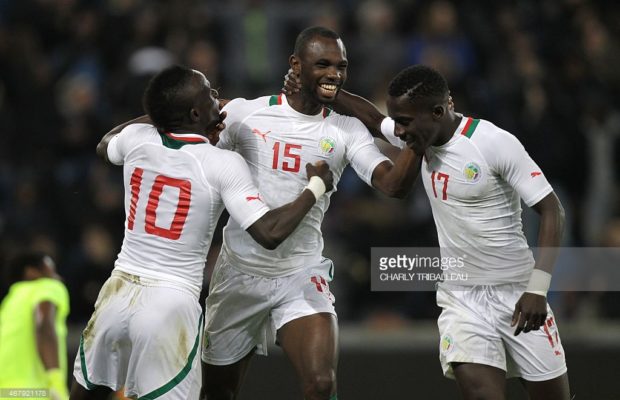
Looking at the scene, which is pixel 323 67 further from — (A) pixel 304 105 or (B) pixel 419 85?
(B) pixel 419 85

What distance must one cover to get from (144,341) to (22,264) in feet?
8.46

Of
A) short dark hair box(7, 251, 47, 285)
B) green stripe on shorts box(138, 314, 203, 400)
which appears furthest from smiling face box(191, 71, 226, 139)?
short dark hair box(7, 251, 47, 285)

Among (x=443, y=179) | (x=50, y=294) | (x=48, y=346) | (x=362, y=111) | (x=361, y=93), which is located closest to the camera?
(x=443, y=179)

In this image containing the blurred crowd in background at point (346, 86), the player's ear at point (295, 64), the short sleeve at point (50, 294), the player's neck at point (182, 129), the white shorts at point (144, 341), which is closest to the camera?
the white shorts at point (144, 341)

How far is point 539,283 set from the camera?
5559 mm

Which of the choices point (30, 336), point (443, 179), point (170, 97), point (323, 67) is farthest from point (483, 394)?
point (30, 336)

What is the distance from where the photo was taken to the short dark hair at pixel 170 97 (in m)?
5.61

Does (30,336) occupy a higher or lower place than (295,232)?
lower

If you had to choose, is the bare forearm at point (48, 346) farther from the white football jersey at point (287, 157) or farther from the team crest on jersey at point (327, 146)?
the team crest on jersey at point (327, 146)

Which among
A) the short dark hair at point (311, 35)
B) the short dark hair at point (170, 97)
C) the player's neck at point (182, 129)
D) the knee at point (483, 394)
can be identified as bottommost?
the knee at point (483, 394)

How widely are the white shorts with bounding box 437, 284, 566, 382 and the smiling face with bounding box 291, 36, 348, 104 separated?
1328mm

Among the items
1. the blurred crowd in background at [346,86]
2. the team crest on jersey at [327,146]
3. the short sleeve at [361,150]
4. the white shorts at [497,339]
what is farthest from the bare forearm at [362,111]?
the blurred crowd in background at [346,86]

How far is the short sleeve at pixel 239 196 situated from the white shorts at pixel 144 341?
49 centimetres

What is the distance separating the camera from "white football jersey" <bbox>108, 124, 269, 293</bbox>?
5527 mm
